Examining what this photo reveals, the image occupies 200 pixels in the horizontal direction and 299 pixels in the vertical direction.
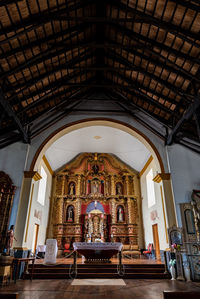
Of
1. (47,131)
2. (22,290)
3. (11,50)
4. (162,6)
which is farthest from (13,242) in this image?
(162,6)

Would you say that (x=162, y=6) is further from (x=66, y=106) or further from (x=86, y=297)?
(x=86, y=297)

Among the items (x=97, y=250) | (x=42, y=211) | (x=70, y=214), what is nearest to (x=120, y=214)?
(x=70, y=214)

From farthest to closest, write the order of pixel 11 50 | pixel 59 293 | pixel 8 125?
1. pixel 8 125
2. pixel 11 50
3. pixel 59 293

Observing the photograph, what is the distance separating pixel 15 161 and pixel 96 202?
707cm

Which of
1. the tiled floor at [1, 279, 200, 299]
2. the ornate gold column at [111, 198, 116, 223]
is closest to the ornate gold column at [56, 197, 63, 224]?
the ornate gold column at [111, 198, 116, 223]

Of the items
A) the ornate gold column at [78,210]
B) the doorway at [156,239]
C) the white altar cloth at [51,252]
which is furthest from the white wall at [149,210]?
the white altar cloth at [51,252]

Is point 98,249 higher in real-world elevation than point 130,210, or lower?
lower

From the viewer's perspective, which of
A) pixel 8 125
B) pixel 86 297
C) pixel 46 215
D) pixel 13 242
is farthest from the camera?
pixel 46 215

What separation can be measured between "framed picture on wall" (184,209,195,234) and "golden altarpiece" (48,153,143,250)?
5.99 m

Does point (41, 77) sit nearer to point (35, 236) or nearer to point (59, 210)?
point (35, 236)

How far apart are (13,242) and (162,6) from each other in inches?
344

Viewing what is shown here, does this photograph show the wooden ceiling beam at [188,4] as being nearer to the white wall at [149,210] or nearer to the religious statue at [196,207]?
the religious statue at [196,207]

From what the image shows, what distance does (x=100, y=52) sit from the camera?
28.5 ft

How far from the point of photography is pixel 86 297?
4336 mm
